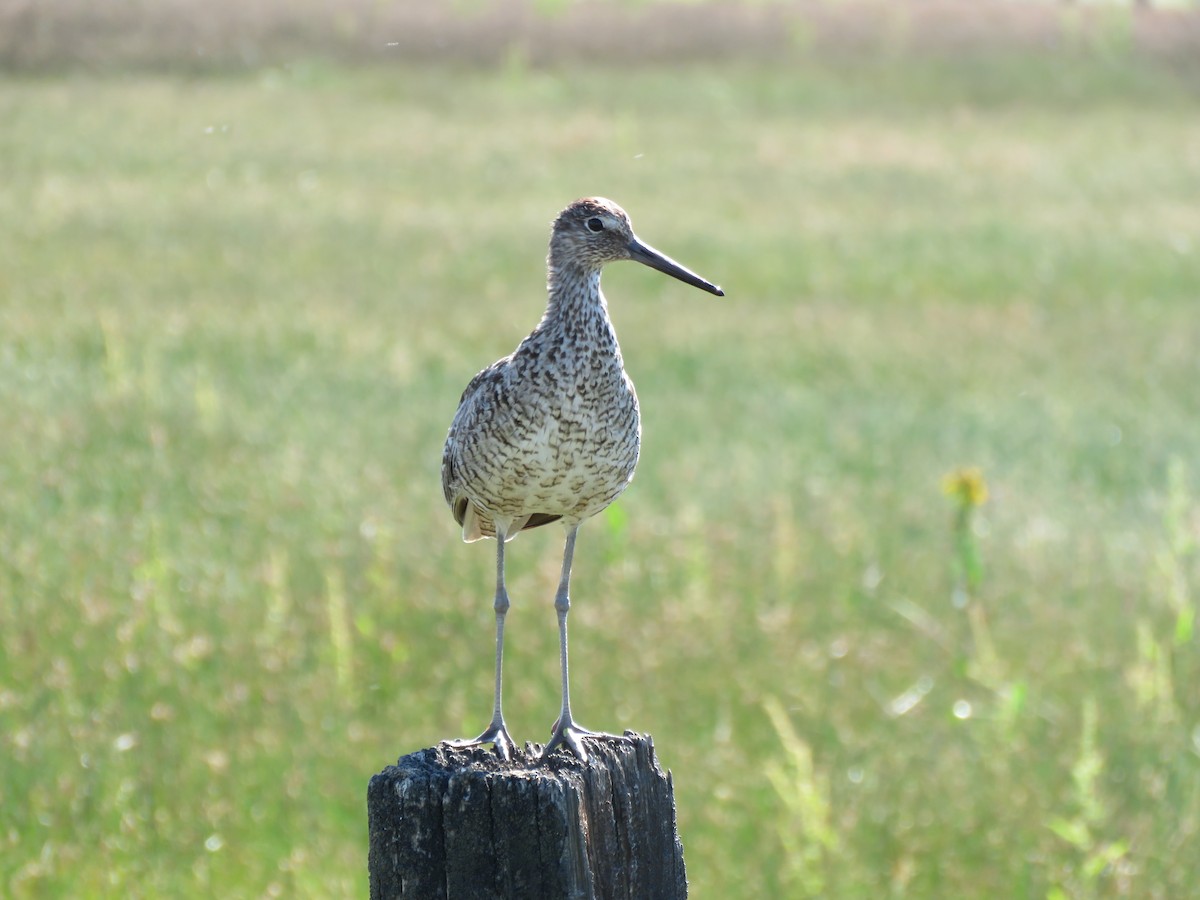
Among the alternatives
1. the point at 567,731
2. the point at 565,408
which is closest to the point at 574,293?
the point at 565,408

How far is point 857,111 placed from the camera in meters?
31.7

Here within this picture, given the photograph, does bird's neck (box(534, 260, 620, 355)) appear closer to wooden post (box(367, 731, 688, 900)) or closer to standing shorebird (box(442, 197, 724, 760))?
standing shorebird (box(442, 197, 724, 760))

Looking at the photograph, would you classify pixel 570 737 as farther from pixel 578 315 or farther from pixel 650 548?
pixel 650 548

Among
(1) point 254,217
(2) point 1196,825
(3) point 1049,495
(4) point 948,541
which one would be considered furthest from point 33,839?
(1) point 254,217

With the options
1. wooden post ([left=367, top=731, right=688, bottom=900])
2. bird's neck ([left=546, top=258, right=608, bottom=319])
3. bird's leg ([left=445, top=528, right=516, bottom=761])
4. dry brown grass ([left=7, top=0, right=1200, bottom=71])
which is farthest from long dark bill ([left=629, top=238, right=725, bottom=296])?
dry brown grass ([left=7, top=0, right=1200, bottom=71])

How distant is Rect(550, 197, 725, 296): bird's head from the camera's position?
13.7ft

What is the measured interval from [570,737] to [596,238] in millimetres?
1310

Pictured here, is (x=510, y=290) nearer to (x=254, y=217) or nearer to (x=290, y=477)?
(x=254, y=217)

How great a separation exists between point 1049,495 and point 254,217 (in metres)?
11.8

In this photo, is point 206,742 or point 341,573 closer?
point 206,742

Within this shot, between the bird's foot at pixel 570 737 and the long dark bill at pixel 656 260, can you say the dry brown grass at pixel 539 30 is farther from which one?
the bird's foot at pixel 570 737

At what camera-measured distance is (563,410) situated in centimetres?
397

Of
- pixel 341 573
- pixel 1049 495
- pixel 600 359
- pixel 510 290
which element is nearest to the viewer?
pixel 600 359

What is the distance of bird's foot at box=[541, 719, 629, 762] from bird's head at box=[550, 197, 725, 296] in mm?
1209
